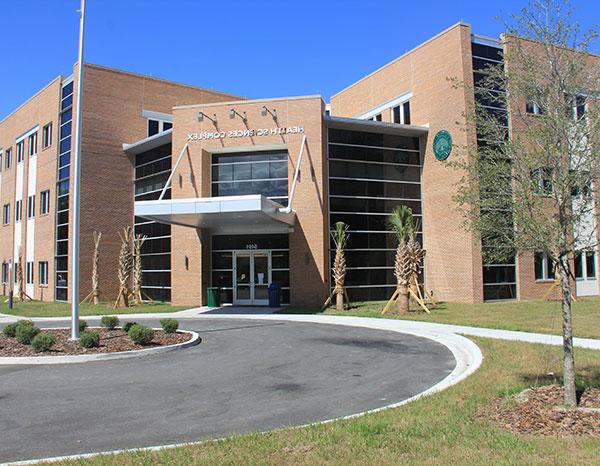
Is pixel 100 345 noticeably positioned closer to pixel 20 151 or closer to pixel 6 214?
pixel 20 151

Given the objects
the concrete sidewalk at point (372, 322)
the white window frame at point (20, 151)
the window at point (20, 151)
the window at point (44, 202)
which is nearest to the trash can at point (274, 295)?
the concrete sidewalk at point (372, 322)

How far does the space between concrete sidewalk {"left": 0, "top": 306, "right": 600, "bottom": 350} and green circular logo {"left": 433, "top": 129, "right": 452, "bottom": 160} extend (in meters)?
10.5

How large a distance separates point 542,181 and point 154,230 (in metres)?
25.8

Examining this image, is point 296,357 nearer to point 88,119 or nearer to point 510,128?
point 510,128

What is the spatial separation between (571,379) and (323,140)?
2026cm

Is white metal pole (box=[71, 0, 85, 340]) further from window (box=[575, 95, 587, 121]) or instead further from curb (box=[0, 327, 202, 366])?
window (box=[575, 95, 587, 121])

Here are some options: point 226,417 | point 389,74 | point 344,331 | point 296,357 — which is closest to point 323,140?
point 389,74

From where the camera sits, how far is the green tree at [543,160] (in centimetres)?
663

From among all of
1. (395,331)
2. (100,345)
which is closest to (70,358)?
(100,345)

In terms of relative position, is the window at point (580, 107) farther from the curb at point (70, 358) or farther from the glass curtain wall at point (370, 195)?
the glass curtain wall at point (370, 195)

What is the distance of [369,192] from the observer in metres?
27.1

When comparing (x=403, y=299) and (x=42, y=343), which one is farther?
(x=403, y=299)

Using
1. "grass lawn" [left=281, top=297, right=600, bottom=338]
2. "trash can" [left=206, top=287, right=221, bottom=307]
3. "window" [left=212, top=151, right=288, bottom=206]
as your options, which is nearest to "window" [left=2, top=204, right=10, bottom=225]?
"window" [left=212, top=151, right=288, bottom=206]

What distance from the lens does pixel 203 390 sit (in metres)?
8.53
